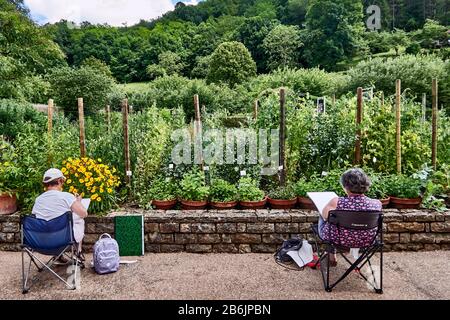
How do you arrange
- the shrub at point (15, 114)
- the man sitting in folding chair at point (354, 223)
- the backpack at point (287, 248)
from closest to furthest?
1. the man sitting in folding chair at point (354, 223)
2. the backpack at point (287, 248)
3. the shrub at point (15, 114)

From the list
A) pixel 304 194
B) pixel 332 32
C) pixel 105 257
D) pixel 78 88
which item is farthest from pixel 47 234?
pixel 332 32

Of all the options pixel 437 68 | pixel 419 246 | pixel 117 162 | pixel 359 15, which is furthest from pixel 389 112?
pixel 359 15

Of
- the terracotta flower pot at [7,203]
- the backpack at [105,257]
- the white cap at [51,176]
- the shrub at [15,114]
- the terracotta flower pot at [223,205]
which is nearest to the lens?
the white cap at [51,176]

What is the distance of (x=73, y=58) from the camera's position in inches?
1314

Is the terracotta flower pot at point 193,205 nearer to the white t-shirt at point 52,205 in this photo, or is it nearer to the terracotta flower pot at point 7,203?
the white t-shirt at point 52,205

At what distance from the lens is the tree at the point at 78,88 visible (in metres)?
19.5

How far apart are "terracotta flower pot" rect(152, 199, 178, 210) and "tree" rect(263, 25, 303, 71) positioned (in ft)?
109

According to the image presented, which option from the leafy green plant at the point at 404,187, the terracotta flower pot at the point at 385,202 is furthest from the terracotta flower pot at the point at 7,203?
the leafy green plant at the point at 404,187

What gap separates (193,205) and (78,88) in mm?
16985

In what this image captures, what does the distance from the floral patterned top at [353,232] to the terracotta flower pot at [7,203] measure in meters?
3.37

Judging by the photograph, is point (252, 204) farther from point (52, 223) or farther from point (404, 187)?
point (52, 223)

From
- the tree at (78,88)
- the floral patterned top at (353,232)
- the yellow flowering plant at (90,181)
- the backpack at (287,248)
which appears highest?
the tree at (78,88)

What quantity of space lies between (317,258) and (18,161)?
3.57m

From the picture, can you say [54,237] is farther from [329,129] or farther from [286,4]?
[286,4]
